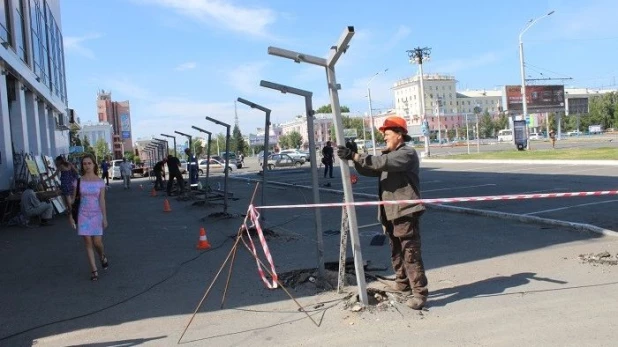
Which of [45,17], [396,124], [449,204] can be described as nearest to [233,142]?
[45,17]

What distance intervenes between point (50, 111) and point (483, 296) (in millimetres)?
31633

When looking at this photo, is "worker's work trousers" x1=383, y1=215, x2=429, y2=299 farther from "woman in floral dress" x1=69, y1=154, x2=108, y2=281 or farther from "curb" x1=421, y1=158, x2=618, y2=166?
"curb" x1=421, y1=158, x2=618, y2=166

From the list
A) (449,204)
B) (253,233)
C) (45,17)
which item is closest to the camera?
(253,233)

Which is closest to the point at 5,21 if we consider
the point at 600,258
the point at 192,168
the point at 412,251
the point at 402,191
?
the point at 192,168

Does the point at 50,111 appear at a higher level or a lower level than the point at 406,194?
higher

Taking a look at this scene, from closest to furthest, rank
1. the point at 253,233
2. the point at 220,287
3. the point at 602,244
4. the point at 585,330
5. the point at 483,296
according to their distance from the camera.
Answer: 1. the point at 585,330
2. the point at 483,296
3. the point at 220,287
4. the point at 602,244
5. the point at 253,233

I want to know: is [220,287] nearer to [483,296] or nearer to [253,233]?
[483,296]

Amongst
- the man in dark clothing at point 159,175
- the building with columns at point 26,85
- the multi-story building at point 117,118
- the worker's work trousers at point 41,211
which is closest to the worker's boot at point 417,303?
the worker's work trousers at point 41,211

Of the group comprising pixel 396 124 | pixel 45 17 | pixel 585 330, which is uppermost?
pixel 45 17

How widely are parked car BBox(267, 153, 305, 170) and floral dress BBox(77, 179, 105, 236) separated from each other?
4264cm

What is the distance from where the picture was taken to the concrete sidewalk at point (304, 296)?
15.7 feet

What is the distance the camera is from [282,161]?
170 feet

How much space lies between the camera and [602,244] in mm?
8000

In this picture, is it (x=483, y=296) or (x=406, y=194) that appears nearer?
(x=406, y=194)
